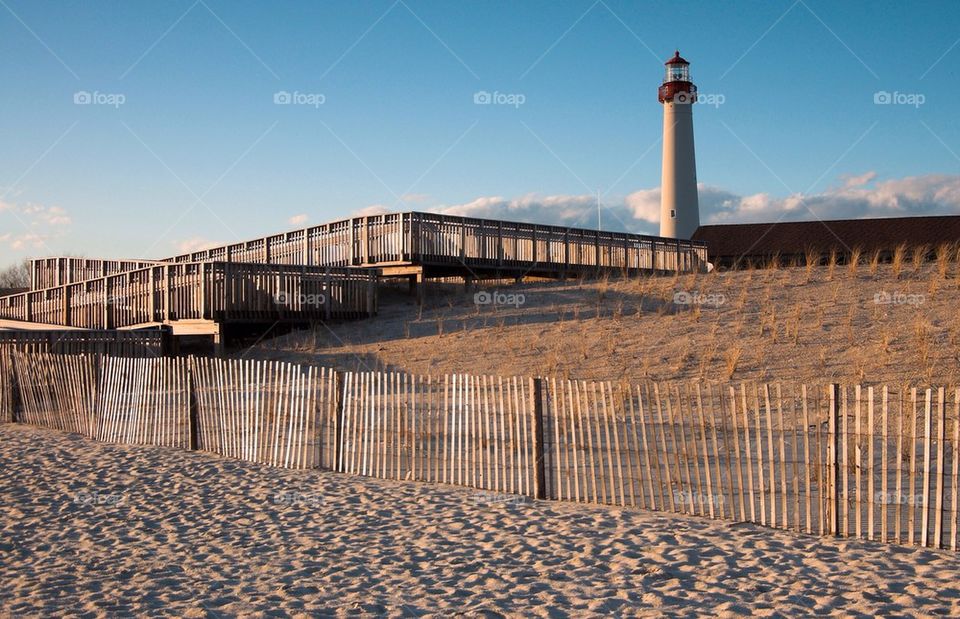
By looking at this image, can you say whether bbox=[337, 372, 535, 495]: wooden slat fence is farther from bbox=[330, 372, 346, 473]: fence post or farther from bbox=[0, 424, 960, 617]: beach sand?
bbox=[0, 424, 960, 617]: beach sand

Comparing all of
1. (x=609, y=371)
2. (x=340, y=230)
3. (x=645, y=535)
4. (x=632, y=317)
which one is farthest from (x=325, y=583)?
(x=340, y=230)

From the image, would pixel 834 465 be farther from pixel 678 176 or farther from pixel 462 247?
pixel 678 176

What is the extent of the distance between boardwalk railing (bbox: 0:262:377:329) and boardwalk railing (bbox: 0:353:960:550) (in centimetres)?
552

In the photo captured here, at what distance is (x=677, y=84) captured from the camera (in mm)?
38719

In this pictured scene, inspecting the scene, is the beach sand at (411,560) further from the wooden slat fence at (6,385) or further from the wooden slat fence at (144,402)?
the wooden slat fence at (6,385)

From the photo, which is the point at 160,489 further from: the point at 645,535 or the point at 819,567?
the point at 819,567

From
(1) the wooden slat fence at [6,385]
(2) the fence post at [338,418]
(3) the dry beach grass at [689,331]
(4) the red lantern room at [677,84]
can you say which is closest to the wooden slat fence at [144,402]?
(2) the fence post at [338,418]

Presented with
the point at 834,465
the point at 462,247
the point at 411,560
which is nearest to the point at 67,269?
the point at 462,247

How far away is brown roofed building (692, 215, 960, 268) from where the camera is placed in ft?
108

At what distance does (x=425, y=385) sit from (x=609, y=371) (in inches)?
235

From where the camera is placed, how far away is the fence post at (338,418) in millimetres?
10953

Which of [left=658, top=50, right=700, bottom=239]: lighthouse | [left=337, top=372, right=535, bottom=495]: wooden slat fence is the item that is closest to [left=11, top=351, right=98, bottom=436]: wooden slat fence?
[left=337, top=372, right=535, bottom=495]: wooden slat fence

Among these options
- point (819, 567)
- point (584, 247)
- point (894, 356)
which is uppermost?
point (584, 247)

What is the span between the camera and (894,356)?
14.4 metres
